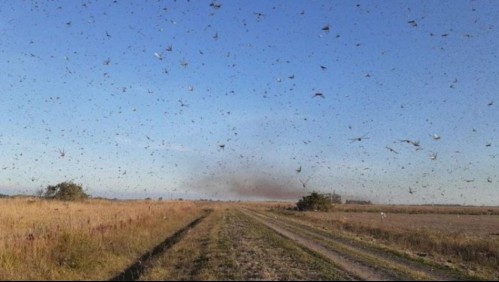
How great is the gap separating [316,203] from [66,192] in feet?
183

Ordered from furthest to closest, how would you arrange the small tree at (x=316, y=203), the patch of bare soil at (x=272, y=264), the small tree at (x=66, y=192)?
the small tree at (x=316, y=203) < the small tree at (x=66, y=192) < the patch of bare soil at (x=272, y=264)

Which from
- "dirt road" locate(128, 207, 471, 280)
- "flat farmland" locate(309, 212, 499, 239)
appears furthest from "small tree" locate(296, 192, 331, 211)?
"dirt road" locate(128, 207, 471, 280)

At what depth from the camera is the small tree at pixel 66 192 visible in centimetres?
8556

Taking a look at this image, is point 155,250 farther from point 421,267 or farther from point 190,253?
point 421,267

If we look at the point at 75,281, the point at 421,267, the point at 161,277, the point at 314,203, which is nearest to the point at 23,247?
the point at 75,281

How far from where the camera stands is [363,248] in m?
26.3

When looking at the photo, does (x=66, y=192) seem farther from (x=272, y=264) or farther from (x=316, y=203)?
(x=272, y=264)

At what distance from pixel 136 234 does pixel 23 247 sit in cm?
951

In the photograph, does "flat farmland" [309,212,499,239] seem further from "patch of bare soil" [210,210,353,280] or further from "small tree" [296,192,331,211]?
"small tree" [296,192,331,211]

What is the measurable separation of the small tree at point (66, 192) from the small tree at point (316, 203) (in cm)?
5061

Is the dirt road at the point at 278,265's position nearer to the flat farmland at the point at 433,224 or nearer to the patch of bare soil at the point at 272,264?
the patch of bare soil at the point at 272,264

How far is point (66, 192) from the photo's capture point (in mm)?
86000

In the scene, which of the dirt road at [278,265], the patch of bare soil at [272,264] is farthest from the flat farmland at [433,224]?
the patch of bare soil at [272,264]

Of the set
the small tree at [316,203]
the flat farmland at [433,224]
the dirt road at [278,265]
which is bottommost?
the dirt road at [278,265]
